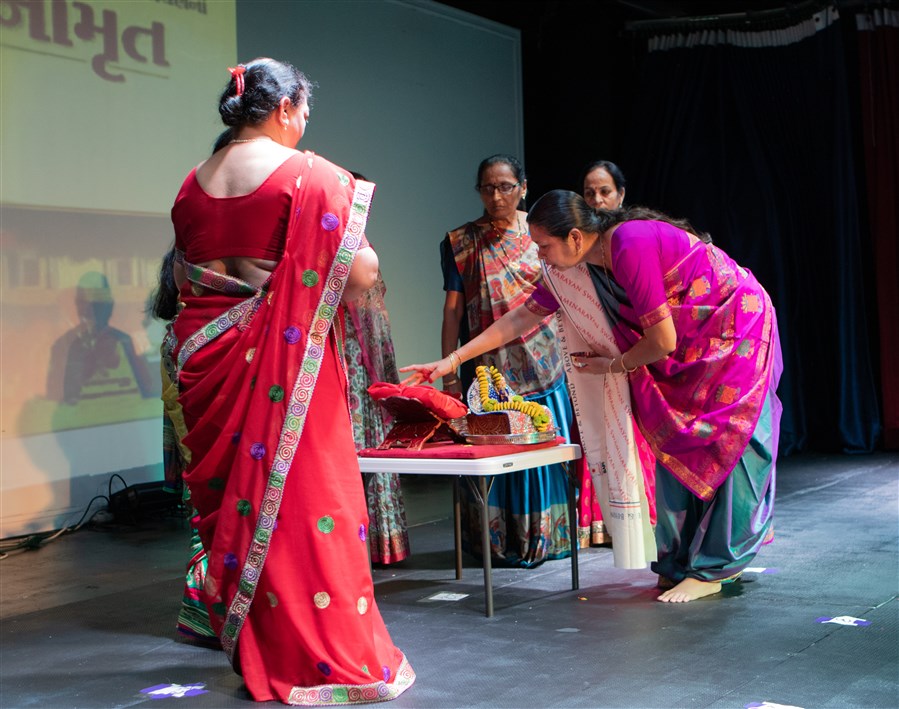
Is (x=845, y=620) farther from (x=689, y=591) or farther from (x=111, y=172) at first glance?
(x=111, y=172)

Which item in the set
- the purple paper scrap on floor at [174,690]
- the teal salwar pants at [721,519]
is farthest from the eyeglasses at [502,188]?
the purple paper scrap on floor at [174,690]

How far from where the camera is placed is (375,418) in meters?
4.11

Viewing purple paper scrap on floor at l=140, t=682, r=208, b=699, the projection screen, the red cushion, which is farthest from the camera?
the projection screen

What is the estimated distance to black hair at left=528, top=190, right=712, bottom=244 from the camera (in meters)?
→ 3.27

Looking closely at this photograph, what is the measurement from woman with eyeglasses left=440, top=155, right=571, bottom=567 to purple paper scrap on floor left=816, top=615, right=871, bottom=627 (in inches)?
46.6

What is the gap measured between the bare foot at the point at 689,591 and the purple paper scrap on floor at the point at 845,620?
1.29ft

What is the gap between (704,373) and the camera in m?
3.27

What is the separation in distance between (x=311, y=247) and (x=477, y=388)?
1.19 m

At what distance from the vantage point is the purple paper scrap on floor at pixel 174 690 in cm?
256

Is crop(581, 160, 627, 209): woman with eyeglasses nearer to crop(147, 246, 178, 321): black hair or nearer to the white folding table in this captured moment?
the white folding table

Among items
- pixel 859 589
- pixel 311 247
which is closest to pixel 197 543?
pixel 311 247

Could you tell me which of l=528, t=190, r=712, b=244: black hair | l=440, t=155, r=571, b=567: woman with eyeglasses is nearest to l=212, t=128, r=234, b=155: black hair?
l=528, t=190, r=712, b=244: black hair

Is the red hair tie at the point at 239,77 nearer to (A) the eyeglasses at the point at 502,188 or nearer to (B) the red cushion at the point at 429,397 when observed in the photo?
(B) the red cushion at the point at 429,397

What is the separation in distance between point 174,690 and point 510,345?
6.24 ft
